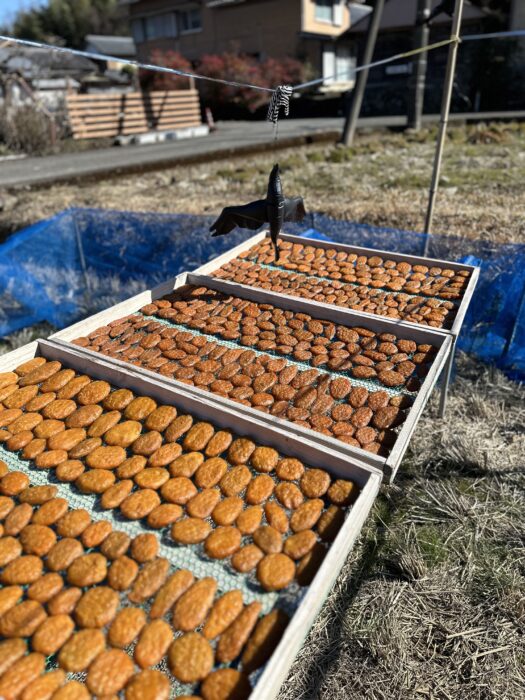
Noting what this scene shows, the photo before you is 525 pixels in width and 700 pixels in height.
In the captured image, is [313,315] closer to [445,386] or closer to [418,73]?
[445,386]

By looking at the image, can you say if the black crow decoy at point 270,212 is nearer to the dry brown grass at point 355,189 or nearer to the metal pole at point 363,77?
the dry brown grass at point 355,189

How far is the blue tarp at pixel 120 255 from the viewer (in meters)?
4.55

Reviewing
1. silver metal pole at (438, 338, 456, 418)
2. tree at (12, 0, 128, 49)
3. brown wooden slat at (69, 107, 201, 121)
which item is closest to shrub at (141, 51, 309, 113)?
brown wooden slat at (69, 107, 201, 121)

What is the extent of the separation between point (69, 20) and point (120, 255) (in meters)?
55.8

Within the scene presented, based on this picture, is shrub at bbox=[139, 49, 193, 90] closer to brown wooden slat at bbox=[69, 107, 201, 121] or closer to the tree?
brown wooden slat at bbox=[69, 107, 201, 121]

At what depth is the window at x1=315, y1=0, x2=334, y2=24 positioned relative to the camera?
29203mm

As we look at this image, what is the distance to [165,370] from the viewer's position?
8.89 feet

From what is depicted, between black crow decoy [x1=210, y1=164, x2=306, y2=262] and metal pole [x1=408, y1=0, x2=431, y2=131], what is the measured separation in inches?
491

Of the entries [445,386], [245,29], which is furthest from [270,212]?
[245,29]

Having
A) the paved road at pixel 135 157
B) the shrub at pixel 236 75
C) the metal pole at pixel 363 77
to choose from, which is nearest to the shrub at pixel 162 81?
the shrub at pixel 236 75

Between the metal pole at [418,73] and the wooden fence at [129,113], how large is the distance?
8.81 metres

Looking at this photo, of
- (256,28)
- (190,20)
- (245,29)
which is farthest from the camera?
(190,20)

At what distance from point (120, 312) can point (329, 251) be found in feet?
6.57

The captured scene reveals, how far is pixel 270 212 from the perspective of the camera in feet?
8.93
